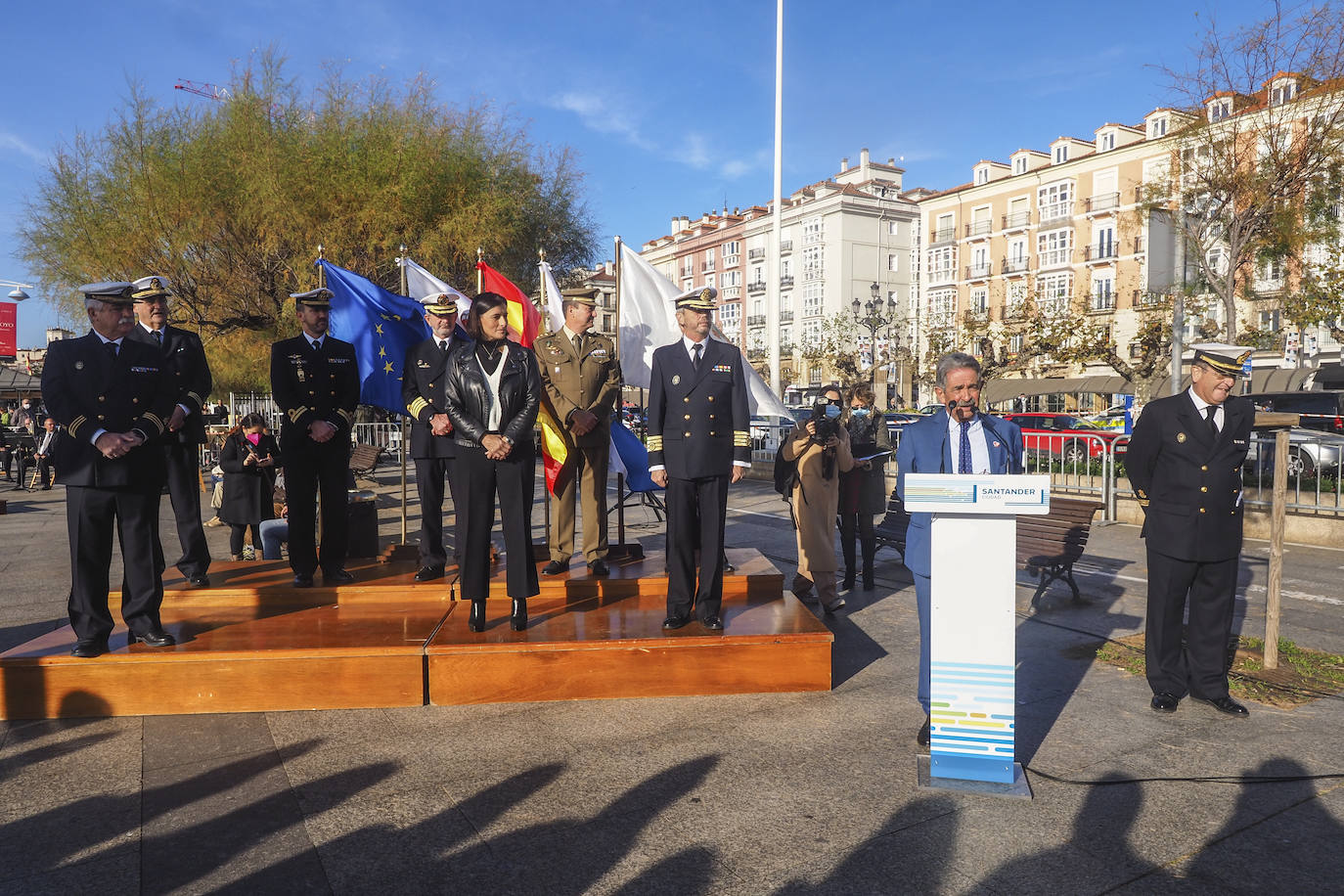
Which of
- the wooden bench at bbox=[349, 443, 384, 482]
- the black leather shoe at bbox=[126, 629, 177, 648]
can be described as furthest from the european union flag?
the wooden bench at bbox=[349, 443, 384, 482]

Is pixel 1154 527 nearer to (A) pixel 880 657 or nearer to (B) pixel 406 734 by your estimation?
(A) pixel 880 657

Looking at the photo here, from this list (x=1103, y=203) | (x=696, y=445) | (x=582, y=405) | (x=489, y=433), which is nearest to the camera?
(x=489, y=433)

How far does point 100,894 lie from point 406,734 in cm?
161

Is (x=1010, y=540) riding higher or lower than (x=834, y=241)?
lower

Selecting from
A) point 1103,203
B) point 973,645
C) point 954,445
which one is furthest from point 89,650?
point 1103,203

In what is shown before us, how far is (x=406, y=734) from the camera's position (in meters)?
4.53

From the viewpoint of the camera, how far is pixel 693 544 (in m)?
5.55

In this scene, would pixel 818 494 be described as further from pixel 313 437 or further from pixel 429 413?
pixel 313 437

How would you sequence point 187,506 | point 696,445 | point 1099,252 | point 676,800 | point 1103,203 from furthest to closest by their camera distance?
point 1099,252 < point 1103,203 < point 187,506 < point 696,445 < point 676,800

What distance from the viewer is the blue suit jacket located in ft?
14.4

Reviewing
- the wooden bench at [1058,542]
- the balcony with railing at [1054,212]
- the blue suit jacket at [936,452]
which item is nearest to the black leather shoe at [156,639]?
the blue suit jacket at [936,452]

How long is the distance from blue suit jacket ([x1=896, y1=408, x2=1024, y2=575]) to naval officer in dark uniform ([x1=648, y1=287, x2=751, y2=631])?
1246mm

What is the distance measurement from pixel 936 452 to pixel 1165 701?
2050mm

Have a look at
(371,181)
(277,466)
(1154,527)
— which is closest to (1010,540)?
(1154,527)
